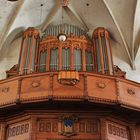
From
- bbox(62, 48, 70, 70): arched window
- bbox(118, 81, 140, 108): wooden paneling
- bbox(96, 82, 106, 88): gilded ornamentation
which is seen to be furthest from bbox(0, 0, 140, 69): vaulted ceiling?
bbox(96, 82, 106, 88): gilded ornamentation

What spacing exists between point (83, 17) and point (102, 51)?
2.77 metres

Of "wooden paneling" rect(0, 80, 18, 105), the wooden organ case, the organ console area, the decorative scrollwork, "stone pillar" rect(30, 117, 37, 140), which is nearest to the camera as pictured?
"stone pillar" rect(30, 117, 37, 140)

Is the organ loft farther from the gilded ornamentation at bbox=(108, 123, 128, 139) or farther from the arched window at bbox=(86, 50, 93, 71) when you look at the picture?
the arched window at bbox=(86, 50, 93, 71)

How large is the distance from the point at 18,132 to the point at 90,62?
5.05 metres

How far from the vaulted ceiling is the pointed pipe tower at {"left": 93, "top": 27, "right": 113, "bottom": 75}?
852 millimetres

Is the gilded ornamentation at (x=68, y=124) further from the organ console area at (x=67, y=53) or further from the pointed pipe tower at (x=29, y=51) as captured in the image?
the pointed pipe tower at (x=29, y=51)

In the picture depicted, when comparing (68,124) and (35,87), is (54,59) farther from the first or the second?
(68,124)

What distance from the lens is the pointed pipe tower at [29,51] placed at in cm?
1420

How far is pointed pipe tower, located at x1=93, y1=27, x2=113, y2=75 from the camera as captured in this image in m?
14.1

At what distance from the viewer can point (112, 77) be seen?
39.3ft

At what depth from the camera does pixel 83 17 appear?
54.9 feet

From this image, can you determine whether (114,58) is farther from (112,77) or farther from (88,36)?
(112,77)

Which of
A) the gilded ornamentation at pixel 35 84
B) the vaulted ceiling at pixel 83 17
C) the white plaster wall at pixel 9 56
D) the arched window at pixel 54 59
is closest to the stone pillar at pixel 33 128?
the gilded ornamentation at pixel 35 84

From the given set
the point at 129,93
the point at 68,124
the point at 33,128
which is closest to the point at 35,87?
the point at 33,128
